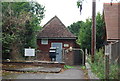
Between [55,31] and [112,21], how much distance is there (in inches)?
372

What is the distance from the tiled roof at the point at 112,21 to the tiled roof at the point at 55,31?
684 centimetres

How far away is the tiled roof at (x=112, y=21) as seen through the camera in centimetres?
1786

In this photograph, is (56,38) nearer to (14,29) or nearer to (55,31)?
(55,31)

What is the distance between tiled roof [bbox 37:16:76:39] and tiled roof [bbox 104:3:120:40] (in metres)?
6.84

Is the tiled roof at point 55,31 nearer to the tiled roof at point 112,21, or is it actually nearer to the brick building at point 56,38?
the brick building at point 56,38

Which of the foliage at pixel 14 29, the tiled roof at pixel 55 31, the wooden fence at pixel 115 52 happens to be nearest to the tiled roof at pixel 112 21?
the wooden fence at pixel 115 52

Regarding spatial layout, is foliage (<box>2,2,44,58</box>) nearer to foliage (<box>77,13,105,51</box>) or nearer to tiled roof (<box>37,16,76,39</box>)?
tiled roof (<box>37,16,76,39</box>)

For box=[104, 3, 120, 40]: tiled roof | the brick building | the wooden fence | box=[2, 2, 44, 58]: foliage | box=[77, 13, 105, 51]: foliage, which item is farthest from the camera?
the brick building

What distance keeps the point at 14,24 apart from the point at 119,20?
9.28 m

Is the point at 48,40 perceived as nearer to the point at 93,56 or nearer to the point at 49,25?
the point at 49,25

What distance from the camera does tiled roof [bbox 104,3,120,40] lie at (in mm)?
17859

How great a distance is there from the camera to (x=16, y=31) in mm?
16156

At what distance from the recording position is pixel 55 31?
1083 inches

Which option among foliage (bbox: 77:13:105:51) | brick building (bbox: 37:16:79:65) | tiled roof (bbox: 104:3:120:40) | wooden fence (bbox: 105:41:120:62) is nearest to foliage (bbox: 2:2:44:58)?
tiled roof (bbox: 104:3:120:40)
